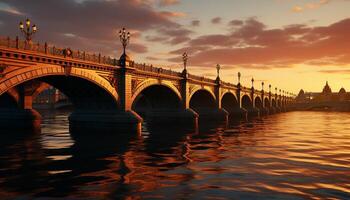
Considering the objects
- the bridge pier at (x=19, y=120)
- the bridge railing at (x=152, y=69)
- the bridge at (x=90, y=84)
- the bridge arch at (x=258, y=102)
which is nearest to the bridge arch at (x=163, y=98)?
the bridge at (x=90, y=84)

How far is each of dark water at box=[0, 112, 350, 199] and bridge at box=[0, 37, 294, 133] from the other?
7.30 meters

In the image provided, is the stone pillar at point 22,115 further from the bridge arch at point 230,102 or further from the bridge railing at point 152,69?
the bridge arch at point 230,102

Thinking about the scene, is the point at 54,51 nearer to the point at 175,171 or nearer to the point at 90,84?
the point at 90,84

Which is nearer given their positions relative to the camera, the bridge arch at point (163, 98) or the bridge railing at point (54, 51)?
the bridge railing at point (54, 51)

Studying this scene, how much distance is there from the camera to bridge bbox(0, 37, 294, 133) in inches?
1099

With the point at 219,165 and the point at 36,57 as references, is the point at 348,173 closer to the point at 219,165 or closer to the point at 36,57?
the point at 219,165

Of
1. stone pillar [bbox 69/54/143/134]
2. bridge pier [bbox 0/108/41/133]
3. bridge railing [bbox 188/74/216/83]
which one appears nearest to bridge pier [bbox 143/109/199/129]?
bridge railing [bbox 188/74/216/83]

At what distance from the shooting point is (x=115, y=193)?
1387 centimetres

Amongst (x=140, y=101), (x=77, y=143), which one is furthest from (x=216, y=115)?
(x=77, y=143)

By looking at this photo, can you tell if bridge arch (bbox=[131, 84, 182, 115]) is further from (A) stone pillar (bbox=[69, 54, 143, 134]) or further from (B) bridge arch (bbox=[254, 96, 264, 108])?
(B) bridge arch (bbox=[254, 96, 264, 108])

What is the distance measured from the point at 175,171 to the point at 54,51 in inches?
771

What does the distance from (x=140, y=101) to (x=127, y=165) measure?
264ft

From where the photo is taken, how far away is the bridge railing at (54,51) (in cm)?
Result: 2686

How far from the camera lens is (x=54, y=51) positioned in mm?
31625
